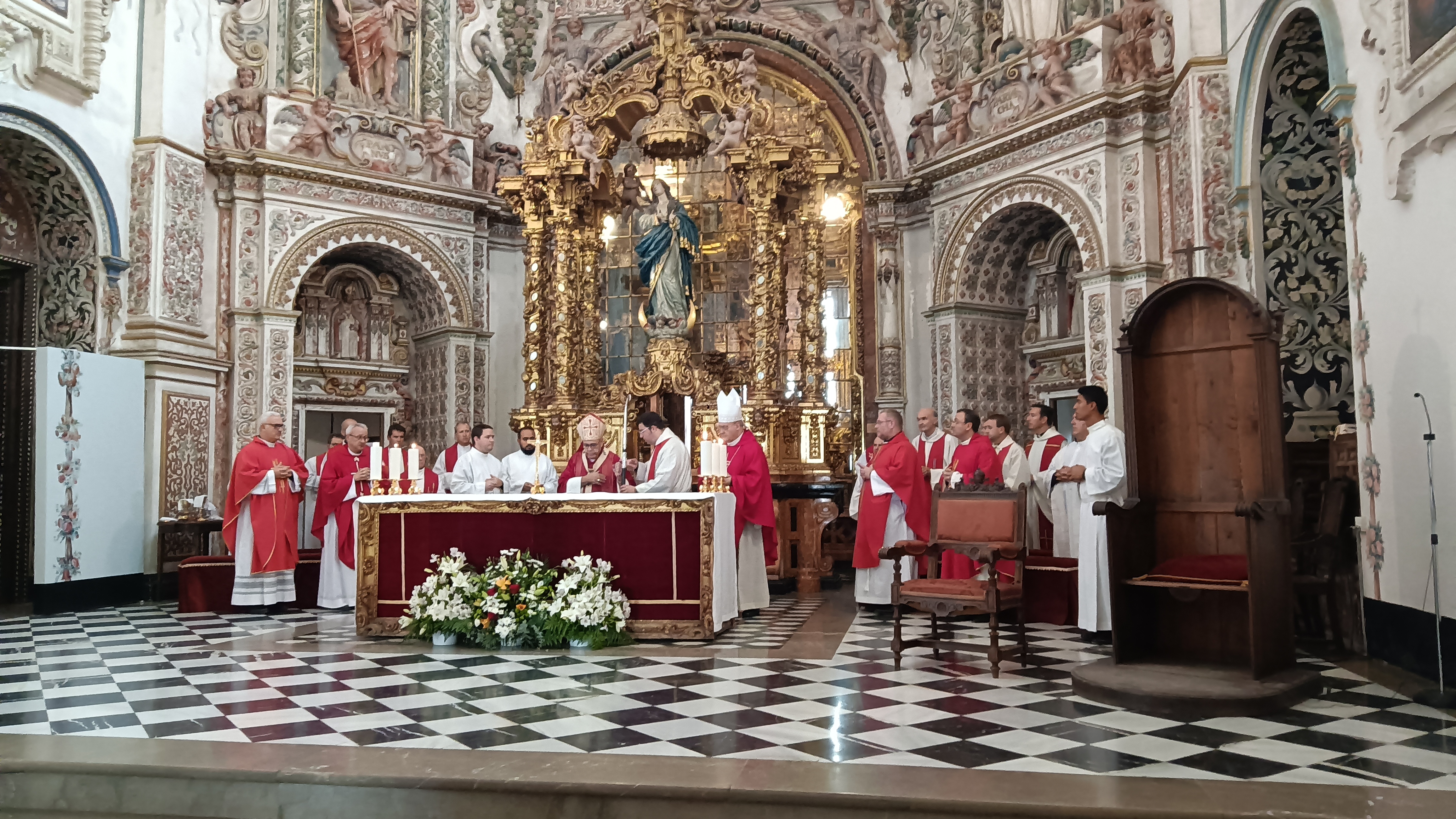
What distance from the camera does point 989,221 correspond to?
40.5 ft

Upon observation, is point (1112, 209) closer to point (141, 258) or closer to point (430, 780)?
point (430, 780)

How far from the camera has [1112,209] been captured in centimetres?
1080

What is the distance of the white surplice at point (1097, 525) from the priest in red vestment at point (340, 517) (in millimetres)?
6509

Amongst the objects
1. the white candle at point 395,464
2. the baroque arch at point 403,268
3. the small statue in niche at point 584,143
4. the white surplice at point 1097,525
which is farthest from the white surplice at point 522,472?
the white surplice at point 1097,525

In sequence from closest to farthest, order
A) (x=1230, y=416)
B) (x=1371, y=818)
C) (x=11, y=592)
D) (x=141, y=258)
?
(x=1371, y=818), (x=1230, y=416), (x=11, y=592), (x=141, y=258)

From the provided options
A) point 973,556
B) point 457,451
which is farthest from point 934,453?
point 457,451

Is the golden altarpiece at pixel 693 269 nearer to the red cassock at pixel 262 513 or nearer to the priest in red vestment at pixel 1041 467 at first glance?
the priest in red vestment at pixel 1041 467

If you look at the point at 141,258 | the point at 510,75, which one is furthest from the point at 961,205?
the point at 141,258

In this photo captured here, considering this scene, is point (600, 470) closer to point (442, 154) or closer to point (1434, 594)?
point (1434, 594)

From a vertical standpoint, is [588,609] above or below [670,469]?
below

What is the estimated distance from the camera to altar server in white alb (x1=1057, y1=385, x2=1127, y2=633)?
685 cm

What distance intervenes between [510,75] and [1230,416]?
11.4 m

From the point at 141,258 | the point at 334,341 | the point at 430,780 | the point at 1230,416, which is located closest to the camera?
the point at 430,780

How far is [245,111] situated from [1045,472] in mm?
9785
